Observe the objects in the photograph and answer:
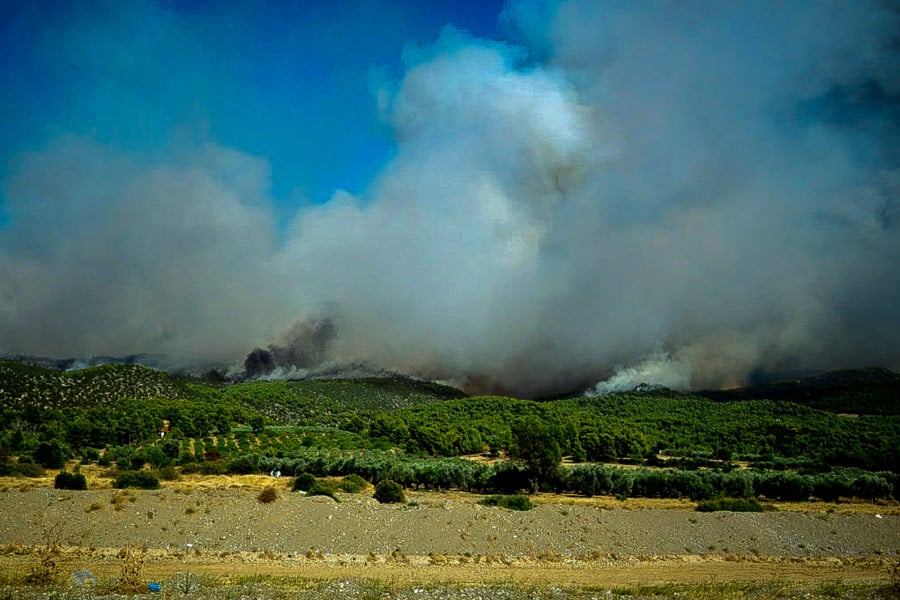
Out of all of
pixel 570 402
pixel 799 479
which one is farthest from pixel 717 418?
pixel 799 479

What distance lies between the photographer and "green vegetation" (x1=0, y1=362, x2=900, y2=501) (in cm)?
5944

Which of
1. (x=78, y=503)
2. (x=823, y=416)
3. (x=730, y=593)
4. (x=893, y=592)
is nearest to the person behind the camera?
(x=893, y=592)

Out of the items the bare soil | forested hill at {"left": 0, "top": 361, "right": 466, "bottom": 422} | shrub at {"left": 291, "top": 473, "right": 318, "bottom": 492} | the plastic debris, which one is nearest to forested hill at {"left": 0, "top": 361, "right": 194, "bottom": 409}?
forested hill at {"left": 0, "top": 361, "right": 466, "bottom": 422}

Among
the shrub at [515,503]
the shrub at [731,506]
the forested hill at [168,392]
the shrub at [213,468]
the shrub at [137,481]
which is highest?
the forested hill at [168,392]

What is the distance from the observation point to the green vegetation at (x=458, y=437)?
59.4 metres

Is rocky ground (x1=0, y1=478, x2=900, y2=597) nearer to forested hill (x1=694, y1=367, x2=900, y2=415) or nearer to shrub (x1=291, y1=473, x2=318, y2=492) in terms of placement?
shrub (x1=291, y1=473, x2=318, y2=492)

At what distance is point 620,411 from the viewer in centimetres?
16062

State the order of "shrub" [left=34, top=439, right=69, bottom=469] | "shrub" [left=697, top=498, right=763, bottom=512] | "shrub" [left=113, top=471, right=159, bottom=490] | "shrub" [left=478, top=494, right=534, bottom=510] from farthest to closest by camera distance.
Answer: "shrub" [left=34, top=439, right=69, bottom=469], "shrub" [left=697, top=498, right=763, bottom=512], "shrub" [left=113, top=471, right=159, bottom=490], "shrub" [left=478, top=494, right=534, bottom=510]

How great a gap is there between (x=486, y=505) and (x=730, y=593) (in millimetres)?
25403

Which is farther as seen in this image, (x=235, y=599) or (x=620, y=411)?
(x=620, y=411)

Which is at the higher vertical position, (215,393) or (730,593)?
(215,393)

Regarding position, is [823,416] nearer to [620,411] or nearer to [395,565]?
[620,411]

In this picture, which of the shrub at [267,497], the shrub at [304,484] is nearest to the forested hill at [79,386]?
the shrub at [304,484]

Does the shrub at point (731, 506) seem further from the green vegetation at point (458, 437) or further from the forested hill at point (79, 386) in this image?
the forested hill at point (79, 386)
